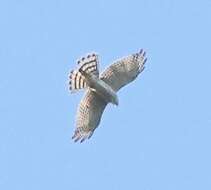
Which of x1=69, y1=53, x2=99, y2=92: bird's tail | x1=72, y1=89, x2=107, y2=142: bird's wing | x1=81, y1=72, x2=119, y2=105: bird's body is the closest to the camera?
x1=69, y1=53, x2=99, y2=92: bird's tail

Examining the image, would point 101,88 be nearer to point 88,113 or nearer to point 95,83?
point 95,83

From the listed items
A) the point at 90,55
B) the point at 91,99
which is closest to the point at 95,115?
the point at 91,99

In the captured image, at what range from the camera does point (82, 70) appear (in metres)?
19.9

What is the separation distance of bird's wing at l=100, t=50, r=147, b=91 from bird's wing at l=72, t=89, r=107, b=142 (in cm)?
44

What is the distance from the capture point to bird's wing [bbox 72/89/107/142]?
20.8 meters

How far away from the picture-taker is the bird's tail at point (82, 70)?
1989 cm

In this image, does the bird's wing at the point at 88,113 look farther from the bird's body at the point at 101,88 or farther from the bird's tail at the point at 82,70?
the bird's tail at the point at 82,70

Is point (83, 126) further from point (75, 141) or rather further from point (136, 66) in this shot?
point (136, 66)

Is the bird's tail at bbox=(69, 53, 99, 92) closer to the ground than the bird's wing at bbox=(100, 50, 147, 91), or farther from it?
closer to the ground

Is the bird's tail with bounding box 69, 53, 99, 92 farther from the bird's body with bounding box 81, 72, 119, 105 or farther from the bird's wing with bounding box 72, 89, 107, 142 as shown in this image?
the bird's wing with bounding box 72, 89, 107, 142

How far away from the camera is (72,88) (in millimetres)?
19953

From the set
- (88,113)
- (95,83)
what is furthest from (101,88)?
(88,113)

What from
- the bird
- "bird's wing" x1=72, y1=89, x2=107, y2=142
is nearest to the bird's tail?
the bird

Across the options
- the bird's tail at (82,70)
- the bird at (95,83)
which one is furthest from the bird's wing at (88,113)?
the bird's tail at (82,70)
